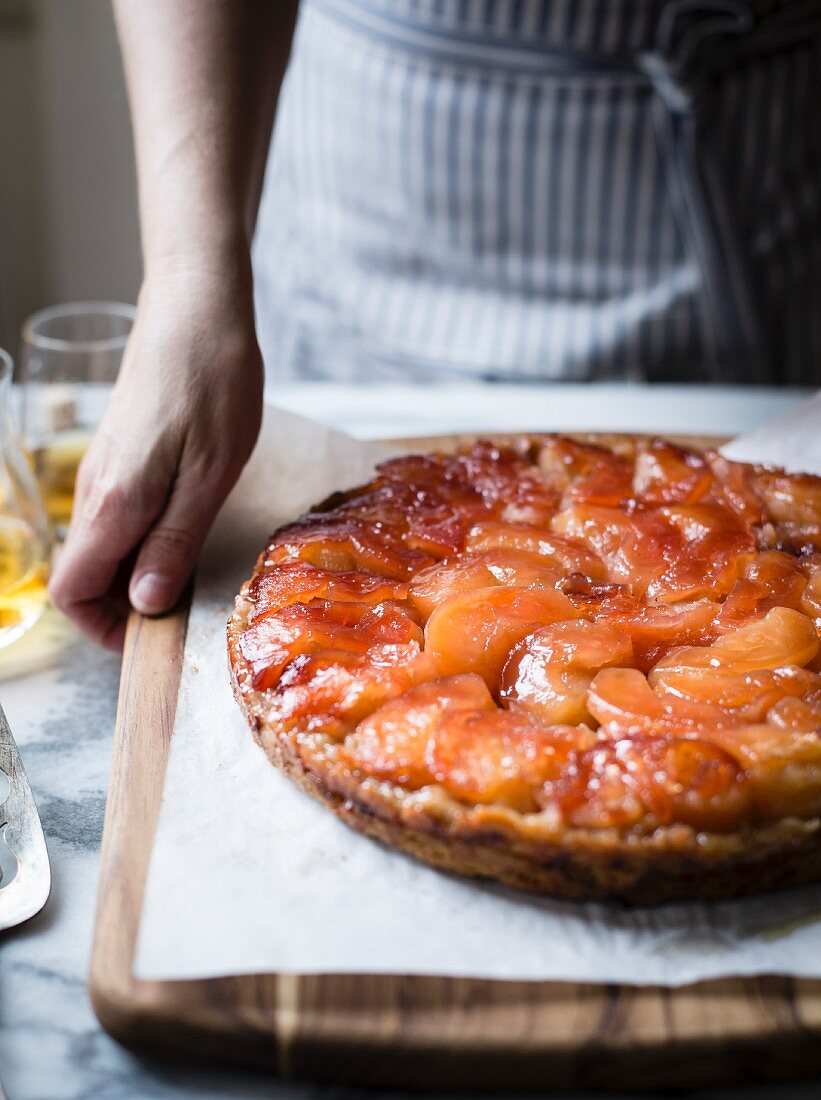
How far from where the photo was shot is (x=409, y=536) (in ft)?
5.41

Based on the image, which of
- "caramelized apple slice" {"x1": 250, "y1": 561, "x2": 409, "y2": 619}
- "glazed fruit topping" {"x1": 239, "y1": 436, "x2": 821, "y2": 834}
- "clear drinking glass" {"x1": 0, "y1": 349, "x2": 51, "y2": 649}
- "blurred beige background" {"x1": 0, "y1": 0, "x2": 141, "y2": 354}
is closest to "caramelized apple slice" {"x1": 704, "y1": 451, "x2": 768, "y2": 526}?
"glazed fruit topping" {"x1": 239, "y1": 436, "x2": 821, "y2": 834}

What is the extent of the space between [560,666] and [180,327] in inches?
29.6

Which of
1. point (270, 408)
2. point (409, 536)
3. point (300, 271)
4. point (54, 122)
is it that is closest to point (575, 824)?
point (409, 536)

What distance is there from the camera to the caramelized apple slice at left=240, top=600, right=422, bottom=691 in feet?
4.51

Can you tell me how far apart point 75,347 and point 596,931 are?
141 cm

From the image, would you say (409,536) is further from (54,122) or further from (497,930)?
(54,122)

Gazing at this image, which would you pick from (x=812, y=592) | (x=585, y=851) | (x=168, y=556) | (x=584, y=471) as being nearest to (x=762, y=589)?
(x=812, y=592)

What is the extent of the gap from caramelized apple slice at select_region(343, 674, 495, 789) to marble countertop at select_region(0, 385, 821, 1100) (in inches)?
11.9

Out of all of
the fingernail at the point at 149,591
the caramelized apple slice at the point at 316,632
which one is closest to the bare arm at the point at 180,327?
the fingernail at the point at 149,591

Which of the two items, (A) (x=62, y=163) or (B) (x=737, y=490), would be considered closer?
(B) (x=737, y=490)

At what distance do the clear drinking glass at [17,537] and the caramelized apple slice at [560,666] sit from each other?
0.78 metres

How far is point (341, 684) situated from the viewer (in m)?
1.32

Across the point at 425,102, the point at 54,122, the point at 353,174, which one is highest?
the point at 425,102

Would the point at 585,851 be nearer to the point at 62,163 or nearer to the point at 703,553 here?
the point at 703,553
